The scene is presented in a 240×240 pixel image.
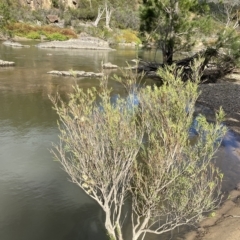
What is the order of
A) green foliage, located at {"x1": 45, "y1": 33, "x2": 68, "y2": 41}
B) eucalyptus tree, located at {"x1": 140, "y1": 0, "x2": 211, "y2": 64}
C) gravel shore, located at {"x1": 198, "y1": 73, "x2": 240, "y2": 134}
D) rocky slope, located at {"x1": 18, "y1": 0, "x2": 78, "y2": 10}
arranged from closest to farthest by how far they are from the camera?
gravel shore, located at {"x1": 198, "y1": 73, "x2": 240, "y2": 134} → eucalyptus tree, located at {"x1": 140, "y1": 0, "x2": 211, "y2": 64} → green foliage, located at {"x1": 45, "y1": 33, "x2": 68, "y2": 41} → rocky slope, located at {"x1": 18, "y1": 0, "x2": 78, "y2": 10}

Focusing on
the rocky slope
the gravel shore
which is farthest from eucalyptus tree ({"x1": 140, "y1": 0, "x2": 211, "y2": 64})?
the rocky slope

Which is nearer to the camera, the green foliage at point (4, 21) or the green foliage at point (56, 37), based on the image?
the green foliage at point (4, 21)

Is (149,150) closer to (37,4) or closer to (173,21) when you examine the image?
(173,21)

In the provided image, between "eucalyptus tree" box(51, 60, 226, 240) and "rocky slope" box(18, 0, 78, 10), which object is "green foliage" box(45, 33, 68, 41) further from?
"eucalyptus tree" box(51, 60, 226, 240)

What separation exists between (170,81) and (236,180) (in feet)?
16.6

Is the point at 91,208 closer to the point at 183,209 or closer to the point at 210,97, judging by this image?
the point at 183,209

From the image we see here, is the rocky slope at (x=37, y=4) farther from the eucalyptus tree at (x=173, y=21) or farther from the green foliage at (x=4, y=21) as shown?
the eucalyptus tree at (x=173, y=21)

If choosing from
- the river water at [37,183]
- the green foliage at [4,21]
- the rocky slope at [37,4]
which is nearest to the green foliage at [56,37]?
the green foliage at [4,21]

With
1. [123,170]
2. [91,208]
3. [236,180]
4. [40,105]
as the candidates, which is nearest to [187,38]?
[40,105]

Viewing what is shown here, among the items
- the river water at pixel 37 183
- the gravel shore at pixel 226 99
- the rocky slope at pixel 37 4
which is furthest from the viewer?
the rocky slope at pixel 37 4

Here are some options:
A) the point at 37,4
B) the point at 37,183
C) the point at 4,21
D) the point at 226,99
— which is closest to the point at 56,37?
the point at 4,21

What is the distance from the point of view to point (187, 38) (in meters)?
27.1

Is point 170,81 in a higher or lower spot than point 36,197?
higher

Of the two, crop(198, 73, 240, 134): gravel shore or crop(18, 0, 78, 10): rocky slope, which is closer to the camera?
A: crop(198, 73, 240, 134): gravel shore
